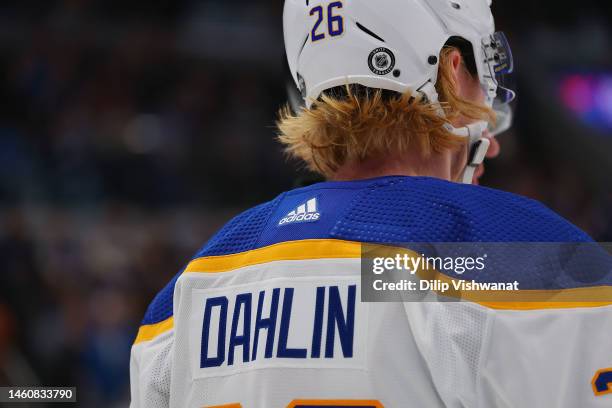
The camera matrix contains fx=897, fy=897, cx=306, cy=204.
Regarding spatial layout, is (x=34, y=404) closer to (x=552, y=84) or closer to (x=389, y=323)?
(x=389, y=323)

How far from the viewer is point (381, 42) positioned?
182 centimetres

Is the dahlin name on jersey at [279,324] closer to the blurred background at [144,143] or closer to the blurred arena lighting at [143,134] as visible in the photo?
the blurred background at [144,143]

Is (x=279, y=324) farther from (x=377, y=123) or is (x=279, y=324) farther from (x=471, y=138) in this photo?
(x=471, y=138)

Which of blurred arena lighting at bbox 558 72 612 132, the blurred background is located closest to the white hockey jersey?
the blurred background

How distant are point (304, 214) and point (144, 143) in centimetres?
767

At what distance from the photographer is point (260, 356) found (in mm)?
1661

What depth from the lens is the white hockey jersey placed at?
4.85 ft

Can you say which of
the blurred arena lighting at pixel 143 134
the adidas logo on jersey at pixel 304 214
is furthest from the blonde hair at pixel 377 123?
the blurred arena lighting at pixel 143 134

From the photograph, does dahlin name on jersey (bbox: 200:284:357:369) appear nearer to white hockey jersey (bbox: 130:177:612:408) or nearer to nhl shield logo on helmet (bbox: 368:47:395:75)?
white hockey jersey (bbox: 130:177:612:408)

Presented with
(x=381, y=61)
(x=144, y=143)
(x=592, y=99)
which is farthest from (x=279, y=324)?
(x=592, y=99)

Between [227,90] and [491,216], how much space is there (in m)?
8.76

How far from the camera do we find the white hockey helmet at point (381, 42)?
1794mm

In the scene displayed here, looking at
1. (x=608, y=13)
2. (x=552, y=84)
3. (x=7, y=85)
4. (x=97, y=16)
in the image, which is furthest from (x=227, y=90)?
(x=608, y=13)

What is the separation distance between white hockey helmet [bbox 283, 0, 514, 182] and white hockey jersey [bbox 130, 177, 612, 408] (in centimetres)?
23
